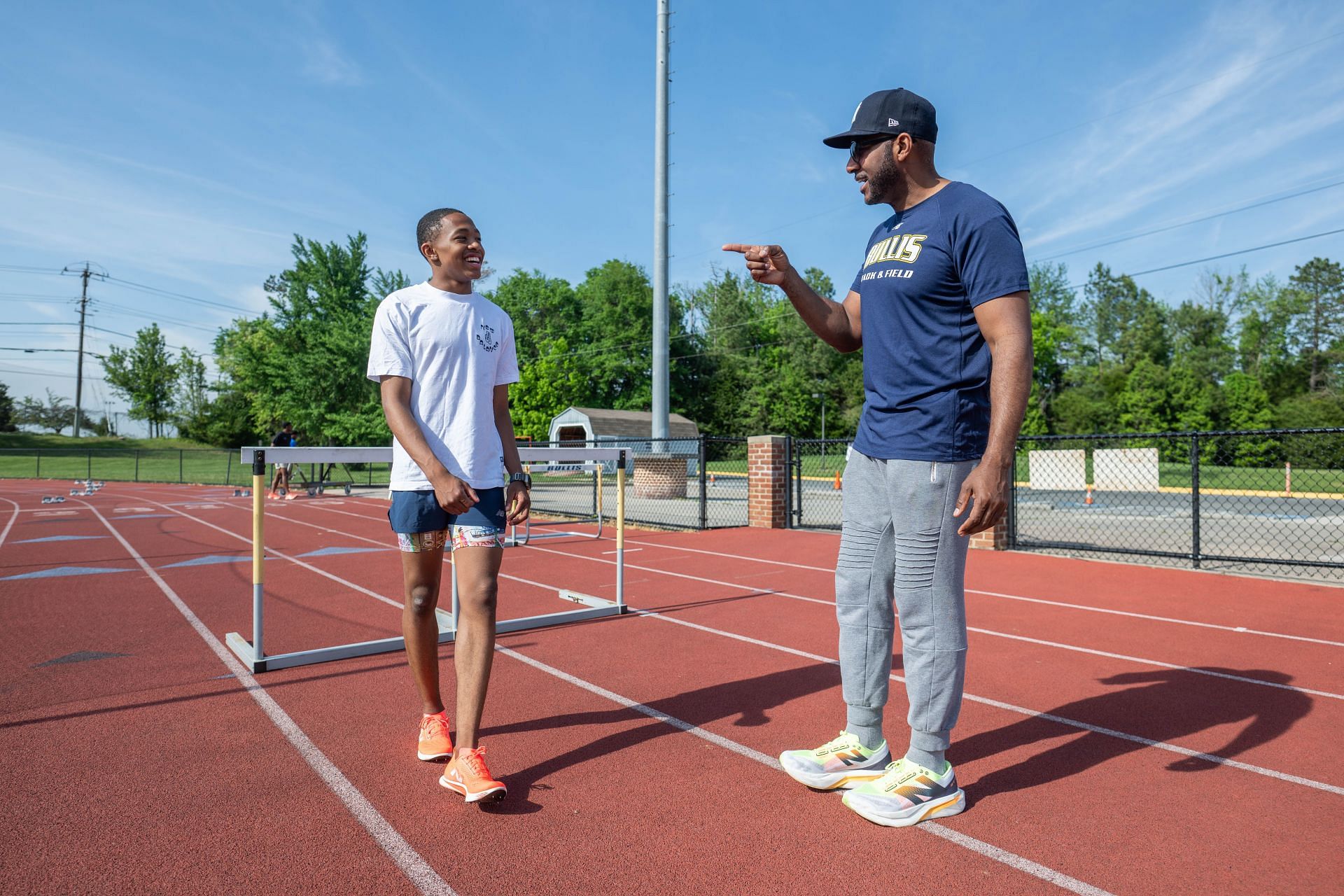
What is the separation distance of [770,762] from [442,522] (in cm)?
155

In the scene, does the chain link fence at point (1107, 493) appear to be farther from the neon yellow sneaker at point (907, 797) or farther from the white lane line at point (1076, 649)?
the neon yellow sneaker at point (907, 797)

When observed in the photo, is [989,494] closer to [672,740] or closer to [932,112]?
[932,112]

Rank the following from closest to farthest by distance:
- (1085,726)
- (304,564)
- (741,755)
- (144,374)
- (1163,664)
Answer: (741,755) < (1085,726) < (1163,664) < (304,564) < (144,374)

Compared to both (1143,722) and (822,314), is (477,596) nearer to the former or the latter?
(822,314)

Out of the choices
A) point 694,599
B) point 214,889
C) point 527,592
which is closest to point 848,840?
point 214,889

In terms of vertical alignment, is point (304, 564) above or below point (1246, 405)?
below

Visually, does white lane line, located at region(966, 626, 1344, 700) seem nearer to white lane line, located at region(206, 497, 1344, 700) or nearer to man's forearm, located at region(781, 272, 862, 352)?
white lane line, located at region(206, 497, 1344, 700)

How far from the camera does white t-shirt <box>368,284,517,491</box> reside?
112 inches

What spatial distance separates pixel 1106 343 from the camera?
67.3 m

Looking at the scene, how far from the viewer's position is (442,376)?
2902mm

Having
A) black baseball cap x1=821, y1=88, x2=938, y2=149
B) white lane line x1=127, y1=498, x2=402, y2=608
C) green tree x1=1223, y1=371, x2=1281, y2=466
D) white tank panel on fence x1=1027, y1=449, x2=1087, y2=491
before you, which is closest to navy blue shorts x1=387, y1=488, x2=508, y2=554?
black baseball cap x1=821, y1=88, x2=938, y2=149

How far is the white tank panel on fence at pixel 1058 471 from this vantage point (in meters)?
22.3

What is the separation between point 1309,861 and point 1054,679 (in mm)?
2015

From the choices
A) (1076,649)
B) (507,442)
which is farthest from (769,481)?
(507,442)
